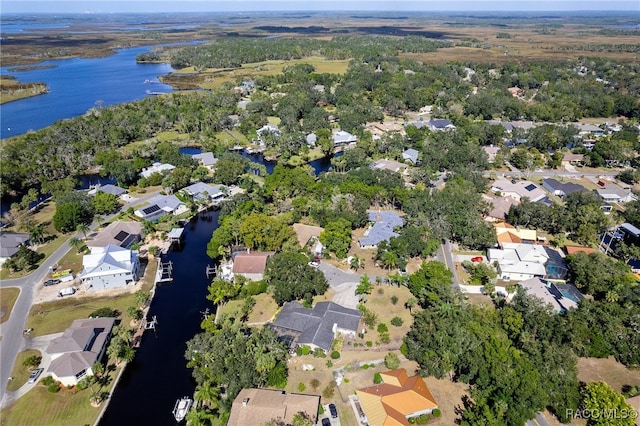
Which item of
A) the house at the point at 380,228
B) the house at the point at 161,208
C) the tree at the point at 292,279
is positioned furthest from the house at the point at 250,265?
the house at the point at 161,208

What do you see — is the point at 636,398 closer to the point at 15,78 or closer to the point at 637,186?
the point at 637,186

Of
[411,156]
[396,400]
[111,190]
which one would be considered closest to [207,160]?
[111,190]

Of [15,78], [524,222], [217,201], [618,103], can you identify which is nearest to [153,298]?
[217,201]

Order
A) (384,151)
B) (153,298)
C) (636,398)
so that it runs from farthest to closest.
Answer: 1. (384,151)
2. (153,298)
3. (636,398)

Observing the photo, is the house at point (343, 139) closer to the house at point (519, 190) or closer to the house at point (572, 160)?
the house at point (519, 190)

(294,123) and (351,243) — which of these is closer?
(351,243)

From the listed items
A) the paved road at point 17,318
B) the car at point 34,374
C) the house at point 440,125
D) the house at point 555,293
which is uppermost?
the house at point 440,125
